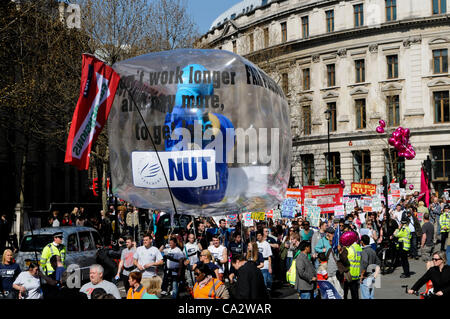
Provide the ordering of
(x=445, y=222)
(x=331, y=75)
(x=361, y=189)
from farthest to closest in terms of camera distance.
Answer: (x=331, y=75) → (x=361, y=189) → (x=445, y=222)

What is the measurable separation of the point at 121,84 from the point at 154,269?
535 cm

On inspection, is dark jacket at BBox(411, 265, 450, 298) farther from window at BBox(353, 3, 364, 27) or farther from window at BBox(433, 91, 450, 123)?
window at BBox(353, 3, 364, 27)

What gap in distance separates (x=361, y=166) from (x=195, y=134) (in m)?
48.1

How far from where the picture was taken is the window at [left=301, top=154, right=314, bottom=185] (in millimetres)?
58125

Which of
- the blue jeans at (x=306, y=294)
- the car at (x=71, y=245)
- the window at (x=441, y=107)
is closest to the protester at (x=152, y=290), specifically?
the blue jeans at (x=306, y=294)

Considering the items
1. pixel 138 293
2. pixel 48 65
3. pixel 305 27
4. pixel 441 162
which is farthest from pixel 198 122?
pixel 305 27

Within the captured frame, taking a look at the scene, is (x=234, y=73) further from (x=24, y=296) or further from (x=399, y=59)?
(x=399, y=59)

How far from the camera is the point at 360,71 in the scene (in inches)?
2196

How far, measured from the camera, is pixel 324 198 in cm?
2297

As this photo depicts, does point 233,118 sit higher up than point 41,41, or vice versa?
point 41,41

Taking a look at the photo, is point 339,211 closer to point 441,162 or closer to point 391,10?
point 441,162

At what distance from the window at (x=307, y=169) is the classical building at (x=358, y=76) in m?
0.09

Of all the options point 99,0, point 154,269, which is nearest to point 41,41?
point 99,0

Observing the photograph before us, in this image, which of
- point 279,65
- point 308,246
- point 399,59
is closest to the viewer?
point 308,246
